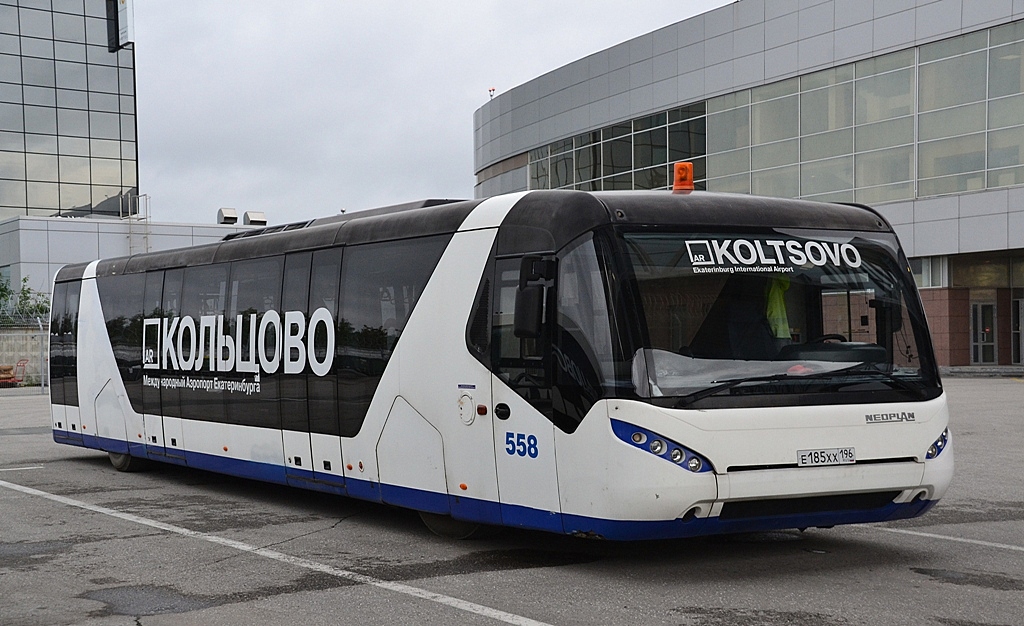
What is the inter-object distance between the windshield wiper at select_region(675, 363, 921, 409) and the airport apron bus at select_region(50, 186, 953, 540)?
0.02m

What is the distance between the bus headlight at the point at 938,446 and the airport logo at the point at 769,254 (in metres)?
1.33

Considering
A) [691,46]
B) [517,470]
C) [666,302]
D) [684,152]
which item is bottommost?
[517,470]

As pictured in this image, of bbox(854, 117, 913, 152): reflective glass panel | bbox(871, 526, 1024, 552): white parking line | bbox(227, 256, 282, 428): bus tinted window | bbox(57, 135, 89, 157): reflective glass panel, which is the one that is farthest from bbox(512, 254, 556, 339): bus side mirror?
bbox(57, 135, 89, 157): reflective glass panel

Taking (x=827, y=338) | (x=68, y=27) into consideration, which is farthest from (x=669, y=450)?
(x=68, y=27)

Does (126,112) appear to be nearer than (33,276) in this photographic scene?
No

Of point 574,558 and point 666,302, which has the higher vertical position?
point 666,302

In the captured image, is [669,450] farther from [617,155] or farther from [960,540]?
[617,155]

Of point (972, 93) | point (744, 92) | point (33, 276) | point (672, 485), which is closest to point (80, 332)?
point (672, 485)

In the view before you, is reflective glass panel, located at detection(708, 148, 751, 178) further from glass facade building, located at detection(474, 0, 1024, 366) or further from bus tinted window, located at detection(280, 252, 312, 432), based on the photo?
bus tinted window, located at detection(280, 252, 312, 432)

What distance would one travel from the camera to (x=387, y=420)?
10.1 meters

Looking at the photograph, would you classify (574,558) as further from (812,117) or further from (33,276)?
(33,276)

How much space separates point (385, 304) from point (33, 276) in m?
47.7

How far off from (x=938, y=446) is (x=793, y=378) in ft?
4.01

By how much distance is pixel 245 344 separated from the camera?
12383 mm
